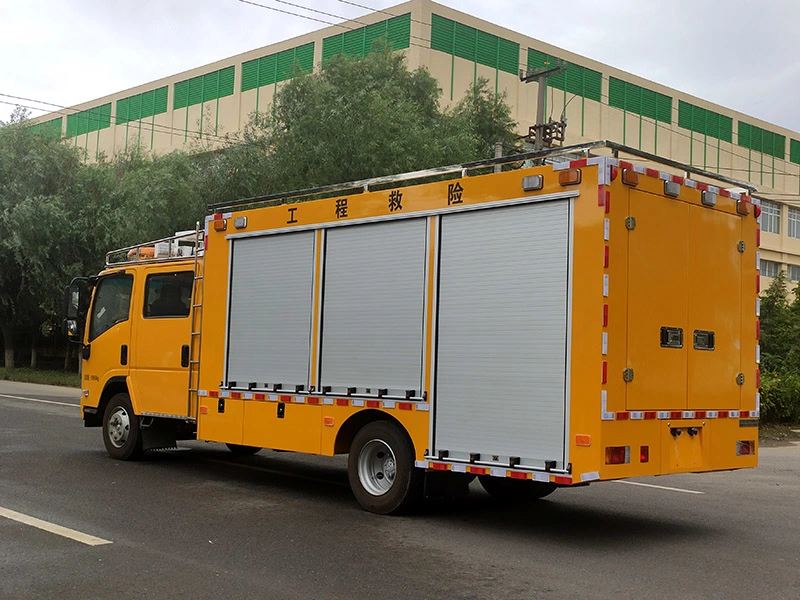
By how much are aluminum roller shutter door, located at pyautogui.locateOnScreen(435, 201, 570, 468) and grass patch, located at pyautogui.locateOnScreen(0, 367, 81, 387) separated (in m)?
25.9

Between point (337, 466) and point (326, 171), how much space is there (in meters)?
11.4

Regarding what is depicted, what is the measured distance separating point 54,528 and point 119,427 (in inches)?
186

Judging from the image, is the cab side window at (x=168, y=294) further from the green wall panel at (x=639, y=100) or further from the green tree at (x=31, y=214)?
the green wall panel at (x=639, y=100)

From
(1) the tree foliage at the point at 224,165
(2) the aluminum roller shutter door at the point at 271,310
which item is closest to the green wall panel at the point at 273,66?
(1) the tree foliage at the point at 224,165

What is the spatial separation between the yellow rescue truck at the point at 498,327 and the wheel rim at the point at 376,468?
0.9 inches

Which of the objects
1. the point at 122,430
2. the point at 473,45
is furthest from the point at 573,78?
the point at 122,430

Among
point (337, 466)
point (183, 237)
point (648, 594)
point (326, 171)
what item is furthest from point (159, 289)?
point (326, 171)

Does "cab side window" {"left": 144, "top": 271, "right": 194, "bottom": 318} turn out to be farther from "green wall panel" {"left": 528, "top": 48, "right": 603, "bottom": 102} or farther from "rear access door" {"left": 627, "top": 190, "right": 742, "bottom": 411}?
"green wall panel" {"left": 528, "top": 48, "right": 603, "bottom": 102}

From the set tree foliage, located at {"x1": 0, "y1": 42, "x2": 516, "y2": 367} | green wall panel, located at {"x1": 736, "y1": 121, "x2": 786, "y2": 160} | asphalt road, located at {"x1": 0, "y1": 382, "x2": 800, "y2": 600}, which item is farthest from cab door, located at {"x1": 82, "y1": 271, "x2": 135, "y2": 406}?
green wall panel, located at {"x1": 736, "y1": 121, "x2": 786, "y2": 160}

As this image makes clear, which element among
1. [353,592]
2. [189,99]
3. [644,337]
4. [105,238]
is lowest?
[353,592]

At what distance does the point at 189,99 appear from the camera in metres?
49.8

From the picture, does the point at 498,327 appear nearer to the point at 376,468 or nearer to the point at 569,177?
the point at 569,177

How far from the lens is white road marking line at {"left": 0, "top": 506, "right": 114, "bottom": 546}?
7.52 m

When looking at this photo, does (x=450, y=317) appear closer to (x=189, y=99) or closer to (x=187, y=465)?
(x=187, y=465)
